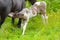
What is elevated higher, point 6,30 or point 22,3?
point 22,3

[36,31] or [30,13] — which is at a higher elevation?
[30,13]

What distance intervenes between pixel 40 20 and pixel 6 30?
179 cm

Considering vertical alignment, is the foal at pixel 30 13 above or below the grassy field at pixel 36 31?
above

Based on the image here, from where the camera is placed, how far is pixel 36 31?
25.6ft

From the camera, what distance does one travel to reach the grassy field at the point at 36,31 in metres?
7.04

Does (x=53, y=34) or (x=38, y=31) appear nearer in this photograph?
(x=53, y=34)

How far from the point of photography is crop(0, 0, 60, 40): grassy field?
704 centimetres

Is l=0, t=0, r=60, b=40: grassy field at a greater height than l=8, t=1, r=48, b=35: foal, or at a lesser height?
lesser

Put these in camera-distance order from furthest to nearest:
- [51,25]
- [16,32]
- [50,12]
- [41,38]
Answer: [50,12], [51,25], [16,32], [41,38]

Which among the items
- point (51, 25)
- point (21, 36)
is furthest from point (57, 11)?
point (21, 36)

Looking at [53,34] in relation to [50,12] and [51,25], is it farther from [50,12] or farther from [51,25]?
[50,12]

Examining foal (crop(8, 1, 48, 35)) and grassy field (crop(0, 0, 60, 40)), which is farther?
foal (crop(8, 1, 48, 35))

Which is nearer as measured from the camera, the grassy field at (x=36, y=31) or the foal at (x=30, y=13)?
the grassy field at (x=36, y=31)

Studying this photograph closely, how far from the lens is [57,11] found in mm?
10273
